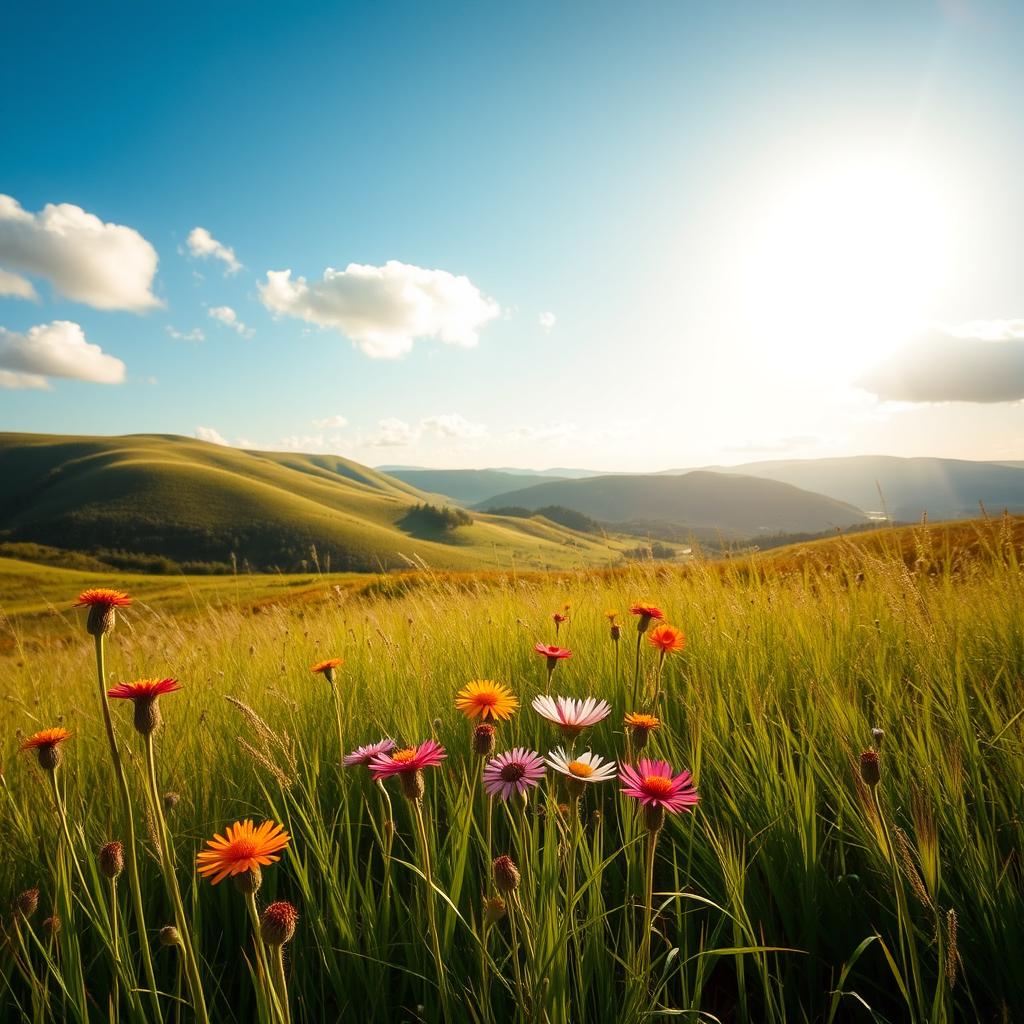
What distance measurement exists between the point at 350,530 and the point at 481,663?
3898 inches

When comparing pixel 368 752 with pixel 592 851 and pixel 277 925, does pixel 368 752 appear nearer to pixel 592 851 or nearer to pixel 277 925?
pixel 277 925

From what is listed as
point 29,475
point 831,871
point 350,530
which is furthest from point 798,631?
point 29,475

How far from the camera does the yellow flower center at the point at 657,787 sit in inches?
38.8

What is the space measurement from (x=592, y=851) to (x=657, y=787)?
785mm

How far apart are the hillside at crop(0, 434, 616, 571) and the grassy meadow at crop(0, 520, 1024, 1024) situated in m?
64.2

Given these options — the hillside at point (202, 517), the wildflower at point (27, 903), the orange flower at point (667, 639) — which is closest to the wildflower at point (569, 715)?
the orange flower at point (667, 639)

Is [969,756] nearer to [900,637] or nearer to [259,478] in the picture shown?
[900,637]

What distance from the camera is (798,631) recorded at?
10.5ft

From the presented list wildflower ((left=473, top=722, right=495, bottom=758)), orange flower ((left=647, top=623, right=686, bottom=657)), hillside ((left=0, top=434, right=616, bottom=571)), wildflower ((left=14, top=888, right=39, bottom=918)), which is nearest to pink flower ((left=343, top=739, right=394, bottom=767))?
wildflower ((left=473, top=722, right=495, bottom=758))

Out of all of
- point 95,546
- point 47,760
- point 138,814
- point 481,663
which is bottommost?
point 95,546

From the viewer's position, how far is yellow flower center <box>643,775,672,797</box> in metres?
0.99

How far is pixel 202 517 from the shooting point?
311 feet

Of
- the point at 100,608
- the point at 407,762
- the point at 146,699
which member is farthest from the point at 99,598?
the point at 407,762

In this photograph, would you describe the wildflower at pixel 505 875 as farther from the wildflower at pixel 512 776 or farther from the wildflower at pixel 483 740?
the wildflower at pixel 483 740
